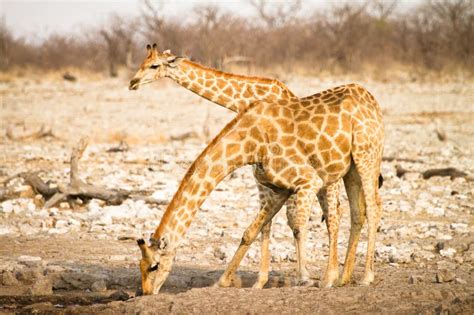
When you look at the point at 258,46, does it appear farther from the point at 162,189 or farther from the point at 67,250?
the point at 67,250

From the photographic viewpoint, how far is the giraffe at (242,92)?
773 centimetres

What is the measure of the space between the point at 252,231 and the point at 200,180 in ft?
2.75

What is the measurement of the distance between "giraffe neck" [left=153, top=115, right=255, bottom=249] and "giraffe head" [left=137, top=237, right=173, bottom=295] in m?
0.08

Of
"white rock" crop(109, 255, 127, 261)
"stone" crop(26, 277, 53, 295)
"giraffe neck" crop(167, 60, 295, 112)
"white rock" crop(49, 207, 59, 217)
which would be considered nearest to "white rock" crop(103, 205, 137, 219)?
"white rock" crop(49, 207, 59, 217)

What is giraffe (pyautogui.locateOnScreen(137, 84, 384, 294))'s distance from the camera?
277 inches

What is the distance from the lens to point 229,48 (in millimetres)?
37375

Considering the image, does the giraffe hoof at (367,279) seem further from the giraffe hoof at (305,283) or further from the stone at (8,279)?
the stone at (8,279)

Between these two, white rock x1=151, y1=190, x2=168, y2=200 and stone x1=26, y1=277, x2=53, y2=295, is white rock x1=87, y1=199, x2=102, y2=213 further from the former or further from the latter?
stone x1=26, y1=277, x2=53, y2=295

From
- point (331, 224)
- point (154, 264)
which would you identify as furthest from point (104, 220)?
point (154, 264)

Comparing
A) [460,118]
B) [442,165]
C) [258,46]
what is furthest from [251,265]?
[258,46]

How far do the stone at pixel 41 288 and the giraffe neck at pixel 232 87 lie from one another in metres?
2.58

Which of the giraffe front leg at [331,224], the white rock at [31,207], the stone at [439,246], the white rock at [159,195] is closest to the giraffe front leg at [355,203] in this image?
the giraffe front leg at [331,224]

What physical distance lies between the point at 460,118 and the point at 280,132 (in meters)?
16.2

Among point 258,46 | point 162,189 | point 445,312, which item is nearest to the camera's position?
point 445,312
